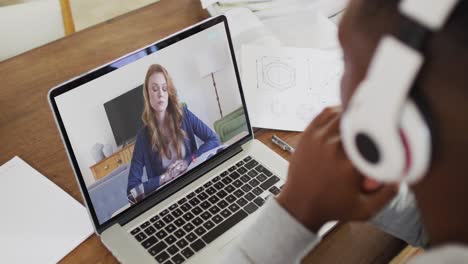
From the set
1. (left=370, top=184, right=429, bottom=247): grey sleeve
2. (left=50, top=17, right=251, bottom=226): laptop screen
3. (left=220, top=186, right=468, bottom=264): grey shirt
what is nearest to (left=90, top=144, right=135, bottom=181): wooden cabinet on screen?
(left=50, top=17, right=251, bottom=226): laptop screen

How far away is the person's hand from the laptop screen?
1.02ft

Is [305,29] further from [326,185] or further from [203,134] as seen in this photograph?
[326,185]

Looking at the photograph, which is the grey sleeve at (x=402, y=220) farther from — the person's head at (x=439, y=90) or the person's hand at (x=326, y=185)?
the person's head at (x=439, y=90)

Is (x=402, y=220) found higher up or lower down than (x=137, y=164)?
lower down

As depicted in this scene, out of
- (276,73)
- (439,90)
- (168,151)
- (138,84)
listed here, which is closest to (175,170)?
(168,151)

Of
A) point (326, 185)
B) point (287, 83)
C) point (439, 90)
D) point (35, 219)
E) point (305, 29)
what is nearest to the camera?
point (439, 90)

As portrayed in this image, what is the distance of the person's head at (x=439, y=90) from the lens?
36 cm

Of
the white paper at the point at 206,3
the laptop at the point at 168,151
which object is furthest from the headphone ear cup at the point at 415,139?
the white paper at the point at 206,3

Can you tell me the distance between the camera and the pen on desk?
958mm

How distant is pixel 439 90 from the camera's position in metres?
0.37

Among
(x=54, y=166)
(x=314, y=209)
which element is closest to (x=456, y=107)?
(x=314, y=209)

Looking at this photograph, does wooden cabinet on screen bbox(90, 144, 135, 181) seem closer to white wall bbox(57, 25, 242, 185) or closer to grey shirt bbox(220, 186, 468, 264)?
white wall bbox(57, 25, 242, 185)

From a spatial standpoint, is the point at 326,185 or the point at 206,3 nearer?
Result: the point at 326,185

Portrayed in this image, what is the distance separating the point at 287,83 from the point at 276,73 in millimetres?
28
